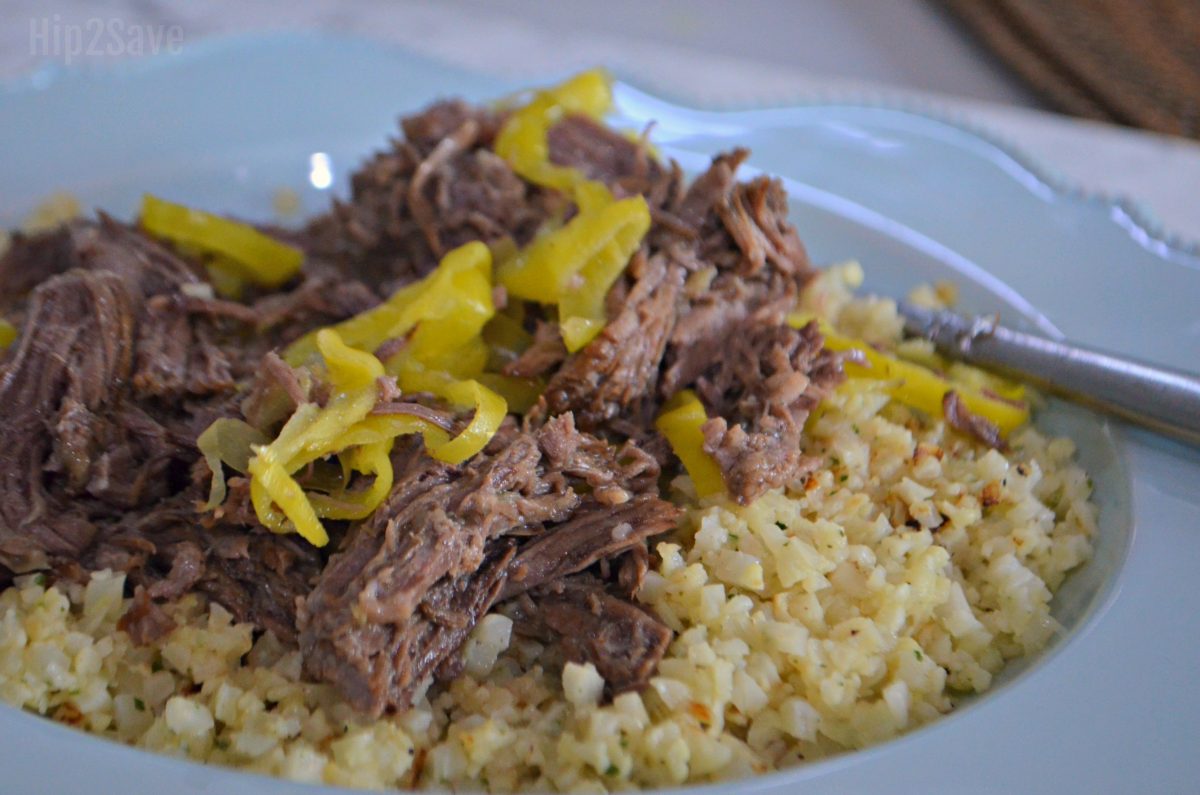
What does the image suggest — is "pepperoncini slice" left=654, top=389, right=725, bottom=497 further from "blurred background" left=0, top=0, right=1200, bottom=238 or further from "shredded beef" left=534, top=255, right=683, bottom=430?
"blurred background" left=0, top=0, right=1200, bottom=238

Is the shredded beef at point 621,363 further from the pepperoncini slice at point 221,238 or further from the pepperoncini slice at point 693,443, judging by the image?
the pepperoncini slice at point 221,238

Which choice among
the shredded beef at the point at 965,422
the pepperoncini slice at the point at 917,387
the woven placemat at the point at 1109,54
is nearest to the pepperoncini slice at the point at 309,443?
the pepperoncini slice at the point at 917,387

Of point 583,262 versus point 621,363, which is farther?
point 583,262

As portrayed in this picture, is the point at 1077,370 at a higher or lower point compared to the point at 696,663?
higher

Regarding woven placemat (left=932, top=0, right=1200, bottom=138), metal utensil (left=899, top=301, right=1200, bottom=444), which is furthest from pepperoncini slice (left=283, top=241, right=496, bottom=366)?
woven placemat (left=932, top=0, right=1200, bottom=138)

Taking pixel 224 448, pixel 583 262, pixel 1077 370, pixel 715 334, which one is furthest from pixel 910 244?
pixel 224 448

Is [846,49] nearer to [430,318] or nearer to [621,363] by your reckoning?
[621,363]
